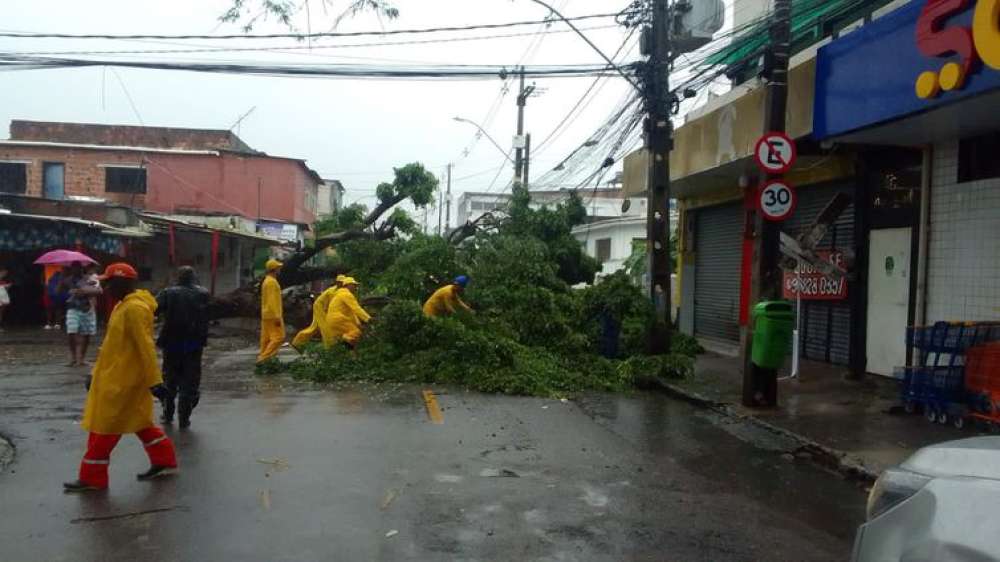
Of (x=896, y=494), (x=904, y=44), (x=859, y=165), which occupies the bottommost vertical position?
(x=896, y=494)

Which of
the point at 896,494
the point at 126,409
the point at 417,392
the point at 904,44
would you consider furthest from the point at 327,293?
the point at 896,494

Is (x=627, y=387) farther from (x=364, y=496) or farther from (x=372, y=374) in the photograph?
(x=364, y=496)

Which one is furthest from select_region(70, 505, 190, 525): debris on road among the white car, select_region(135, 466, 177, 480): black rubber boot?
the white car

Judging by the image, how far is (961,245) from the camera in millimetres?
10445

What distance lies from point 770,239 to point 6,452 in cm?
834

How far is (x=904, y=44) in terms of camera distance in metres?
9.41

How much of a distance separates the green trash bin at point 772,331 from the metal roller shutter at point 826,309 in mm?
3737

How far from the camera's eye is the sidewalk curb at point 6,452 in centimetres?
714

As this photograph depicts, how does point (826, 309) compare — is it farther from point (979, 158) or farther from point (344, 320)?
point (344, 320)

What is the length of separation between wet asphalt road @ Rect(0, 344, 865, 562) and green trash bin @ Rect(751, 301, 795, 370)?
3.12 ft

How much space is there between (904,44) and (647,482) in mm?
6013

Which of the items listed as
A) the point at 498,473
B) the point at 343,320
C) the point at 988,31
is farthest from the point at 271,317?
the point at 988,31

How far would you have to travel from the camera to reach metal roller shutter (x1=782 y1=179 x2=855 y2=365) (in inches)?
520

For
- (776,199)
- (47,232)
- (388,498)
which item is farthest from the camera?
(47,232)
